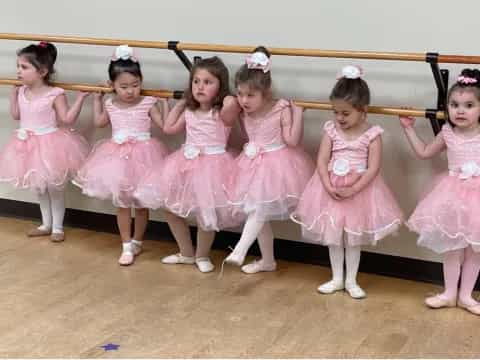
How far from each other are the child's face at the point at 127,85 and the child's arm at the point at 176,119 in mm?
184

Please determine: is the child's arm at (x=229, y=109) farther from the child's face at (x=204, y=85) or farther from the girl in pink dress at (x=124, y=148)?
the girl in pink dress at (x=124, y=148)

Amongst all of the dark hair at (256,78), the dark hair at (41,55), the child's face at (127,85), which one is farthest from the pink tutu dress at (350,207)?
the dark hair at (41,55)

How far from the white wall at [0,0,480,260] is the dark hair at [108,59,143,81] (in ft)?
0.63

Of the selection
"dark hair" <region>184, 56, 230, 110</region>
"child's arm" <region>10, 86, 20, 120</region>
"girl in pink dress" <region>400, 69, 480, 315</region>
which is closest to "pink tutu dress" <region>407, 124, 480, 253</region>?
"girl in pink dress" <region>400, 69, 480, 315</region>

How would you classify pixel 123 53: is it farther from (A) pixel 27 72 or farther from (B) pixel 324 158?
(B) pixel 324 158

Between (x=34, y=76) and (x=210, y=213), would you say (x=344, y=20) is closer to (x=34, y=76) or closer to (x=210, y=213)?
(x=210, y=213)

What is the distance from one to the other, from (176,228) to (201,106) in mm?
555

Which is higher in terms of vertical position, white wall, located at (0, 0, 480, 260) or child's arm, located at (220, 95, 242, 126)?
white wall, located at (0, 0, 480, 260)

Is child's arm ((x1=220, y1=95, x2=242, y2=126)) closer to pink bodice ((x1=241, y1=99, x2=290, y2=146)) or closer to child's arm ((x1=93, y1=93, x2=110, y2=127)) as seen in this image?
pink bodice ((x1=241, y1=99, x2=290, y2=146))

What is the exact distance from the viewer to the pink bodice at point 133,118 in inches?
138

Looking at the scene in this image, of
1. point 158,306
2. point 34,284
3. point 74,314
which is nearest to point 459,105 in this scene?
point 158,306

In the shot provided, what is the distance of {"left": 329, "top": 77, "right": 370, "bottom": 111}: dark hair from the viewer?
2.99m

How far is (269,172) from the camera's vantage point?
318 centimetres

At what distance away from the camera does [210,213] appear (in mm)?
3244
